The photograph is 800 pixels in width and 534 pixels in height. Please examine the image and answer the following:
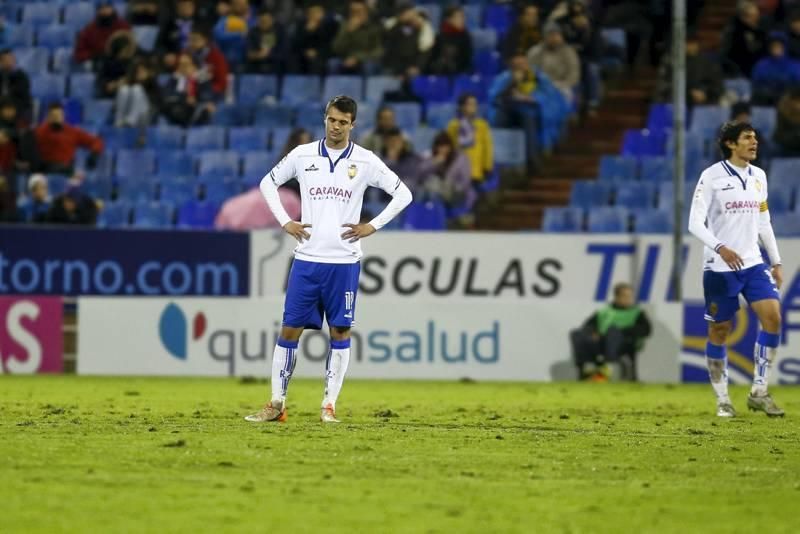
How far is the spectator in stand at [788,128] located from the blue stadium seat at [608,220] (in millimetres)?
2163

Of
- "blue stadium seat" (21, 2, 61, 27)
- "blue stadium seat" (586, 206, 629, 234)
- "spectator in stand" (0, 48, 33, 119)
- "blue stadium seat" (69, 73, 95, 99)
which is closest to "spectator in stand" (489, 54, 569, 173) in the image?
"blue stadium seat" (586, 206, 629, 234)

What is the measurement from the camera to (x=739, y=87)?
941 inches

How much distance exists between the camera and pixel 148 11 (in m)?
26.7

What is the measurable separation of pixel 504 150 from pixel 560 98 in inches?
48.2

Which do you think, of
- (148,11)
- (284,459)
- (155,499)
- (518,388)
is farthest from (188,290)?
(155,499)

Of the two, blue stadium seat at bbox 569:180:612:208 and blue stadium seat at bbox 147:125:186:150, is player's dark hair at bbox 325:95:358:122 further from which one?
blue stadium seat at bbox 147:125:186:150

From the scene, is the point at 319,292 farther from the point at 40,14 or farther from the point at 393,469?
the point at 40,14

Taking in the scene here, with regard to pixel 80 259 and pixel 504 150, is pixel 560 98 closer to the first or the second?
pixel 504 150

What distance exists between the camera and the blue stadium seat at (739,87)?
78.0 feet

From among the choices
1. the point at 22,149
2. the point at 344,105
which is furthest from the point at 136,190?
the point at 344,105

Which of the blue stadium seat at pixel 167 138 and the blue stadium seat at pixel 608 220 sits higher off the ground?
the blue stadium seat at pixel 167 138

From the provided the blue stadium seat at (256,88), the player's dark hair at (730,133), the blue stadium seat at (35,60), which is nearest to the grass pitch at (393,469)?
the player's dark hair at (730,133)

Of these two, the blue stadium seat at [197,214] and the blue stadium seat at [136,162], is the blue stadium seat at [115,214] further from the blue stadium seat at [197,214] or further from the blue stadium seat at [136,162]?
the blue stadium seat at [136,162]

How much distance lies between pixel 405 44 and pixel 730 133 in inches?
440
